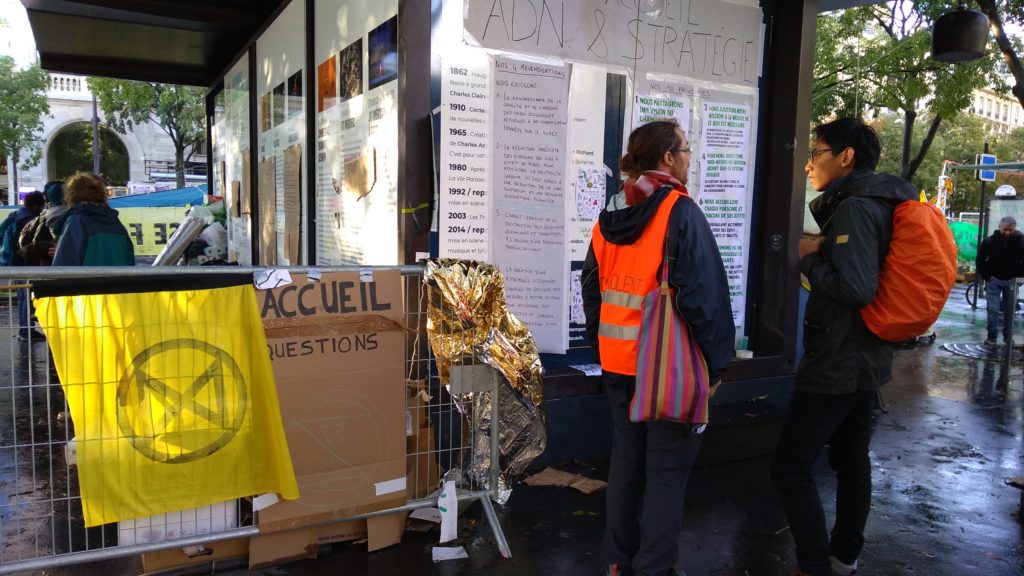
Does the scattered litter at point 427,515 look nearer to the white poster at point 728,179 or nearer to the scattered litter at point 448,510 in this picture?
the scattered litter at point 448,510

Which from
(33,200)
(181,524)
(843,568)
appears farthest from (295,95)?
(33,200)

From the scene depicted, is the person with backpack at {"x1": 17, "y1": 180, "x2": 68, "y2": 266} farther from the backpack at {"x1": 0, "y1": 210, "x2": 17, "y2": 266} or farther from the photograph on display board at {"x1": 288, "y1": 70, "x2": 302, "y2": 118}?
the photograph on display board at {"x1": 288, "y1": 70, "x2": 302, "y2": 118}

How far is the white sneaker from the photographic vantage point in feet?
11.0

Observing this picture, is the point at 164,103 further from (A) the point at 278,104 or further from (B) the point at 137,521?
(B) the point at 137,521

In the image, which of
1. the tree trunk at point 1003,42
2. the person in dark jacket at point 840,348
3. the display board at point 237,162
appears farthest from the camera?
the display board at point 237,162

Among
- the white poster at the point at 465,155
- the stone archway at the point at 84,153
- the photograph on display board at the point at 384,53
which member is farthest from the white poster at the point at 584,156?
the stone archway at the point at 84,153

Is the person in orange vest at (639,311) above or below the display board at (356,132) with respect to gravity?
below

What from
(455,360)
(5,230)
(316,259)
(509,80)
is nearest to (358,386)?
(455,360)

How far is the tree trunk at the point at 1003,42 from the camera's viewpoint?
7.65 metres

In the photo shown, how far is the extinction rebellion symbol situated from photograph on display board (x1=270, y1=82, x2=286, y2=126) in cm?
410

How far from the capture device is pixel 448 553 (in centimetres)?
358

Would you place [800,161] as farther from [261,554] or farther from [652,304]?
[261,554]

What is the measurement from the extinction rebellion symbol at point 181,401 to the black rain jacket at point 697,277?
1.82 m

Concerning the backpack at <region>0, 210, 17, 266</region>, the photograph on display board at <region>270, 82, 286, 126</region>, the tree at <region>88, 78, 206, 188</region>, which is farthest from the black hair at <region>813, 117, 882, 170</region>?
the tree at <region>88, 78, 206, 188</region>
